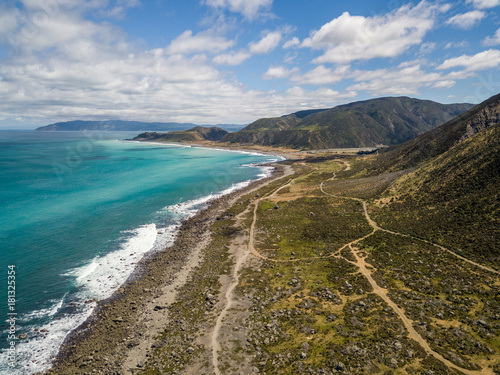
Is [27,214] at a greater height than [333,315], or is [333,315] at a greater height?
[27,214]

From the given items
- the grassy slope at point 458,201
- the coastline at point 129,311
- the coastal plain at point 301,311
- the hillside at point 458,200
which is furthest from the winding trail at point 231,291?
the hillside at point 458,200

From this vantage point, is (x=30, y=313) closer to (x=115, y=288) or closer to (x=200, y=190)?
(x=115, y=288)

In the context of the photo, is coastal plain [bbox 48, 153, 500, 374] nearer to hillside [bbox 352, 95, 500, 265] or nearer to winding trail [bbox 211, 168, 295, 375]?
winding trail [bbox 211, 168, 295, 375]

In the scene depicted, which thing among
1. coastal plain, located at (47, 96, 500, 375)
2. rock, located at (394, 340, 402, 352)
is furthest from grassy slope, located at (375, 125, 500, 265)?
rock, located at (394, 340, 402, 352)

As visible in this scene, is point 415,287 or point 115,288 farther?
point 115,288

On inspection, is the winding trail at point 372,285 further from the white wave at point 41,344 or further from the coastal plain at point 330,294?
the white wave at point 41,344

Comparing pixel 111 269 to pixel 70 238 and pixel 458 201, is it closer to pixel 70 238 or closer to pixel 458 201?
pixel 70 238

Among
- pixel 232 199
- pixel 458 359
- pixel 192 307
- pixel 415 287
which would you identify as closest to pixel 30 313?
pixel 192 307
